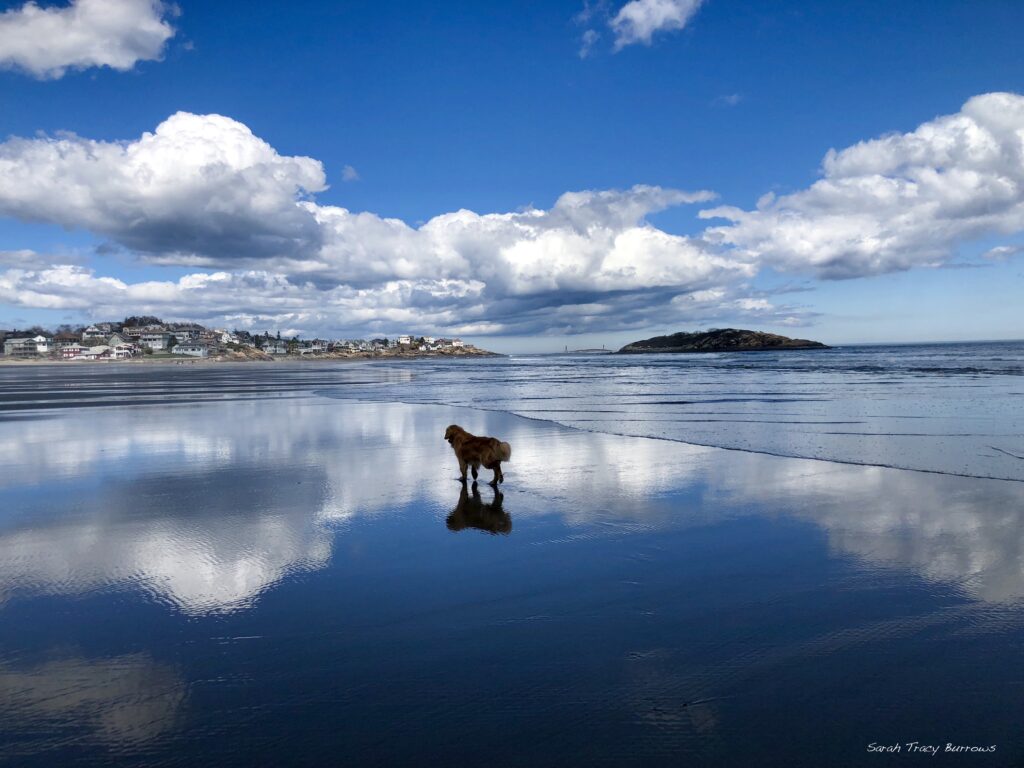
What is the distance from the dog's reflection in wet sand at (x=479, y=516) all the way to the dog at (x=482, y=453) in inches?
19.1

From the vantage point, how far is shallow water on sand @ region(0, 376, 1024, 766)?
3207 mm

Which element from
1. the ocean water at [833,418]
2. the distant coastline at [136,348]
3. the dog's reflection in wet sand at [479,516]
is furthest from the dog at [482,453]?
the distant coastline at [136,348]

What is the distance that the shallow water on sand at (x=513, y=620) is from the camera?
126 inches

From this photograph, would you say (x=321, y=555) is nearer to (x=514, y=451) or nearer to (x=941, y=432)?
(x=514, y=451)

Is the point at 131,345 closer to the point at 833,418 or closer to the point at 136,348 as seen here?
the point at 136,348

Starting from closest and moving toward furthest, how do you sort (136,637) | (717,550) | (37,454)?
(136,637)
(717,550)
(37,454)

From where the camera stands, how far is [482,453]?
8844mm

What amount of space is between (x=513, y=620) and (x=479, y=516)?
9.50 ft

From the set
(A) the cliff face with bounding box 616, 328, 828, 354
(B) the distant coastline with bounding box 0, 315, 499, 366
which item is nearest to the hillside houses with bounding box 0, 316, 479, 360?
(B) the distant coastline with bounding box 0, 315, 499, 366

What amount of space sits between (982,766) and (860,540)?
3.43m

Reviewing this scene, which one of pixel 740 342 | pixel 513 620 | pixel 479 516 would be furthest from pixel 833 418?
pixel 740 342

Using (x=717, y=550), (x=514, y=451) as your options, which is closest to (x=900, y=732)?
(x=717, y=550)

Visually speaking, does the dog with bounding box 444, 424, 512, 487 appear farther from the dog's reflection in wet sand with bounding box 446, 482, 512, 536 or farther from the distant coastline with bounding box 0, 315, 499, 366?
the distant coastline with bounding box 0, 315, 499, 366

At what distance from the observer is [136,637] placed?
4.26m
